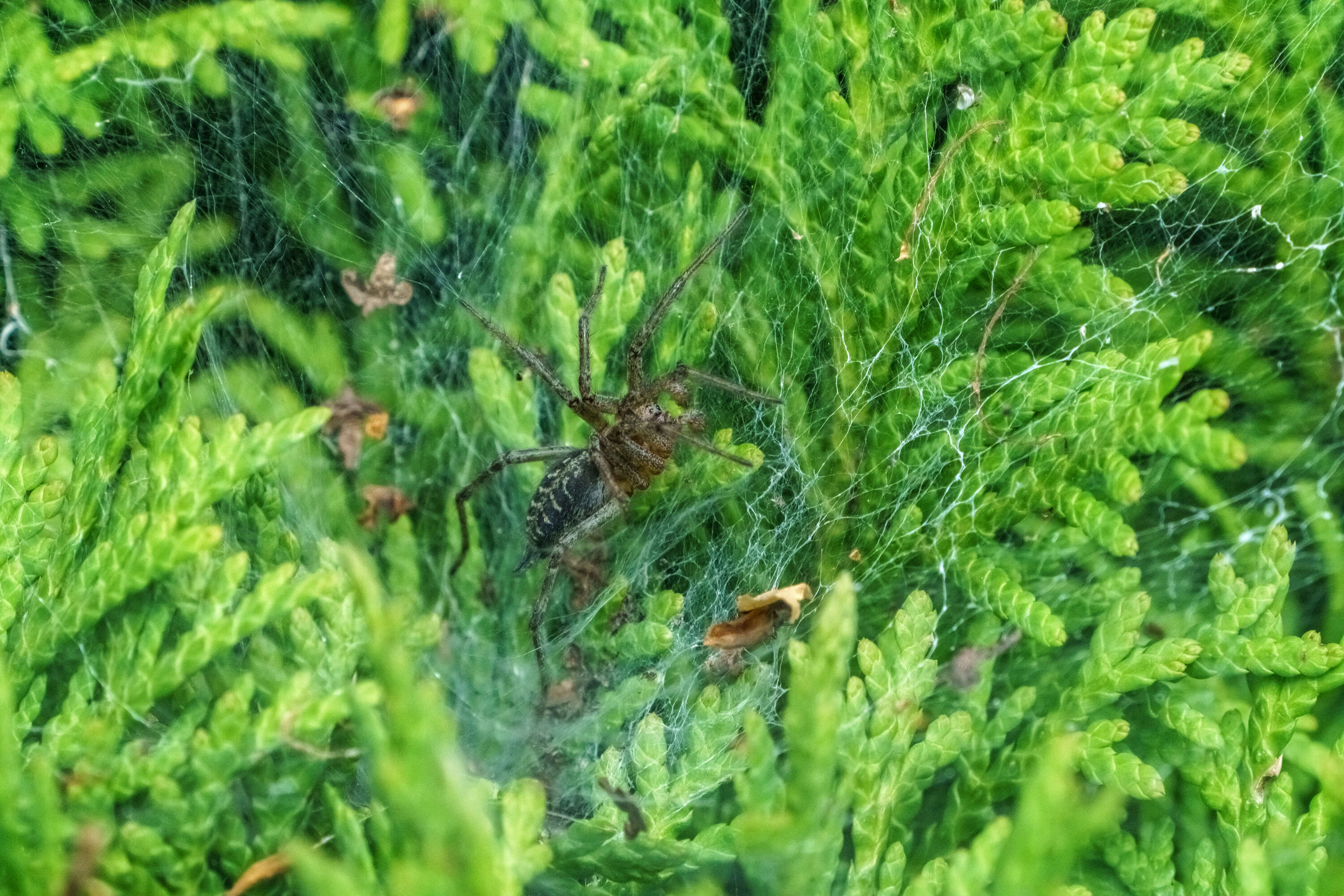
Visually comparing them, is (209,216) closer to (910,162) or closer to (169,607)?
(169,607)

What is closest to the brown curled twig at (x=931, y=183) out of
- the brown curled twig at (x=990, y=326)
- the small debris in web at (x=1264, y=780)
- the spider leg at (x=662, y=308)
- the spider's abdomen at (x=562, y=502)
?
the brown curled twig at (x=990, y=326)

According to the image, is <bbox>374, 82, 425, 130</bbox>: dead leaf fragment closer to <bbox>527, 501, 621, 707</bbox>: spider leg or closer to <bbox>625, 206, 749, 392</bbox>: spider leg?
<bbox>625, 206, 749, 392</bbox>: spider leg

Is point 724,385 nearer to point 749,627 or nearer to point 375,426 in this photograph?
point 749,627

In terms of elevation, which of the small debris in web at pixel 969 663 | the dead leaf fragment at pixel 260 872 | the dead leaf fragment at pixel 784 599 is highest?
the dead leaf fragment at pixel 260 872

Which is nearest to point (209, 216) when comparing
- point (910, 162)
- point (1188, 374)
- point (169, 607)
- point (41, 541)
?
point (41, 541)

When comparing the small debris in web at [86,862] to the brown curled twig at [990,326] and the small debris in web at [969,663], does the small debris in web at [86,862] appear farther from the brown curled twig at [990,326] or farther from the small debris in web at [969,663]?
the brown curled twig at [990,326]

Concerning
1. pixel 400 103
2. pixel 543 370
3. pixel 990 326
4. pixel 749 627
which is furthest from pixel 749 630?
pixel 400 103
